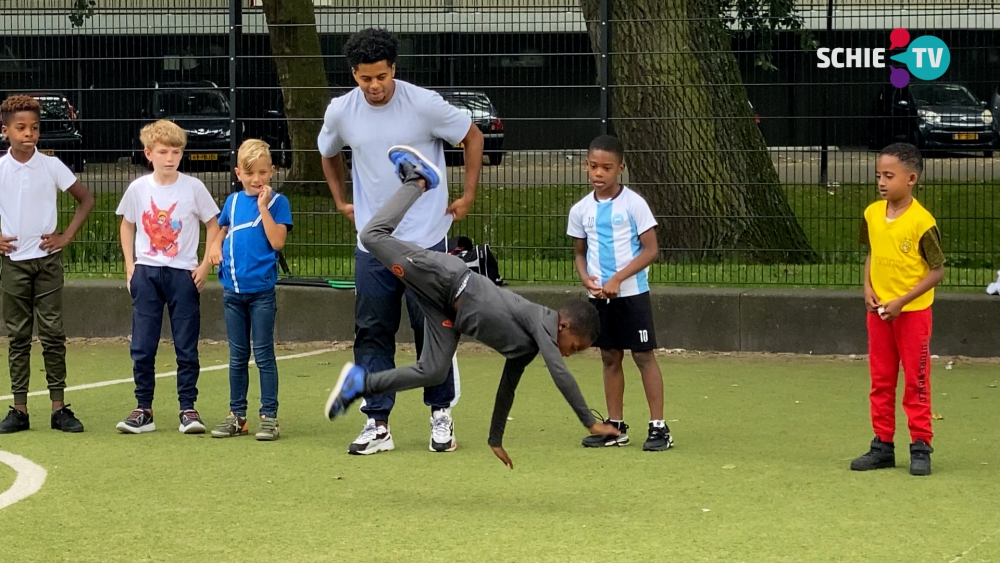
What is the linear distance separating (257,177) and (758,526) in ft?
10.9

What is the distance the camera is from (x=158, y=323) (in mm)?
7672

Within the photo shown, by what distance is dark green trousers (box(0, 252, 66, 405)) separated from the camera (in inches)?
300

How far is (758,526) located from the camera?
18.0ft

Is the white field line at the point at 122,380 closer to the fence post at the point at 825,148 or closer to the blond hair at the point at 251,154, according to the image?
the blond hair at the point at 251,154

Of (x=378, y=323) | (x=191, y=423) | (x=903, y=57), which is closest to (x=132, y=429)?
(x=191, y=423)

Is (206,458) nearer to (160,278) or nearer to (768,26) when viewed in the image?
(160,278)

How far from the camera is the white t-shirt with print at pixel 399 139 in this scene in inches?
271

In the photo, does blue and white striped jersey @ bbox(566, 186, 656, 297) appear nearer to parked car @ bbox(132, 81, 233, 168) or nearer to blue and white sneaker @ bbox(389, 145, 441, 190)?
blue and white sneaker @ bbox(389, 145, 441, 190)

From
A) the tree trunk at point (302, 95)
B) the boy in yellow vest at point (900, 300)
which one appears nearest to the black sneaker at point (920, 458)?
the boy in yellow vest at point (900, 300)

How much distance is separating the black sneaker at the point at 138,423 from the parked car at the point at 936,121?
5239 mm

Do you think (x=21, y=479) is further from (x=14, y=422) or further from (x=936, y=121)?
(x=936, y=121)

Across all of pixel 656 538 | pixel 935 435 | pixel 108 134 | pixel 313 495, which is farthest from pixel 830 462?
pixel 108 134

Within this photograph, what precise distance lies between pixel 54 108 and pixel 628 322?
19.3 ft

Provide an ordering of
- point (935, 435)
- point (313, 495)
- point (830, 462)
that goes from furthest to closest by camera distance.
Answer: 1. point (935, 435)
2. point (830, 462)
3. point (313, 495)
